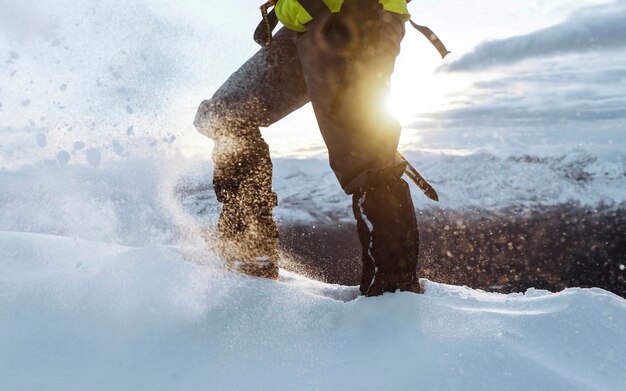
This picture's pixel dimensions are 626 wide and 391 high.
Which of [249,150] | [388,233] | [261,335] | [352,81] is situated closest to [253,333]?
[261,335]

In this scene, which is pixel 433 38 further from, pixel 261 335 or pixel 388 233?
pixel 261 335

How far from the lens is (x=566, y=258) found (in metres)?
65.1

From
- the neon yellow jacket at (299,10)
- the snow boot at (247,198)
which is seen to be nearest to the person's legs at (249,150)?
the snow boot at (247,198)

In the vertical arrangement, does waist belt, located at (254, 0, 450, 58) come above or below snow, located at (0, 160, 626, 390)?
above

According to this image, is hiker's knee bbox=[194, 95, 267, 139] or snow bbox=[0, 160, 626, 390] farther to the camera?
hiker's knee bbox=[194, 95, 267, 139]

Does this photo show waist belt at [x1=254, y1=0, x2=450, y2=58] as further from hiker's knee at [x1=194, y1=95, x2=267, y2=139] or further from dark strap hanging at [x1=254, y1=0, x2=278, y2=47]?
hiker's knee at [x1=194, y1=95, x2=267, y2=139]

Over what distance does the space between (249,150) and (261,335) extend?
1.35m

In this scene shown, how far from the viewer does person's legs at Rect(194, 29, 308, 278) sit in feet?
8.33

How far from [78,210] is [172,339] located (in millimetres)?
1822

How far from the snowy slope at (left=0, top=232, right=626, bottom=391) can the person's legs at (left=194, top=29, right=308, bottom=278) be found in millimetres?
610

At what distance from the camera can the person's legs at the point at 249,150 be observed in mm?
2539

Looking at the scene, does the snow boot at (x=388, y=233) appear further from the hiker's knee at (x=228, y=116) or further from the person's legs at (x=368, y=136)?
the hiker's knee at (x=228, y=116)

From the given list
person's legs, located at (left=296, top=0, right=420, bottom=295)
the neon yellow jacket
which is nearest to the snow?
person's legs, located at (left=296, top=0, right=420, bottom=295)

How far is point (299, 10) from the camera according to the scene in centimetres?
214
